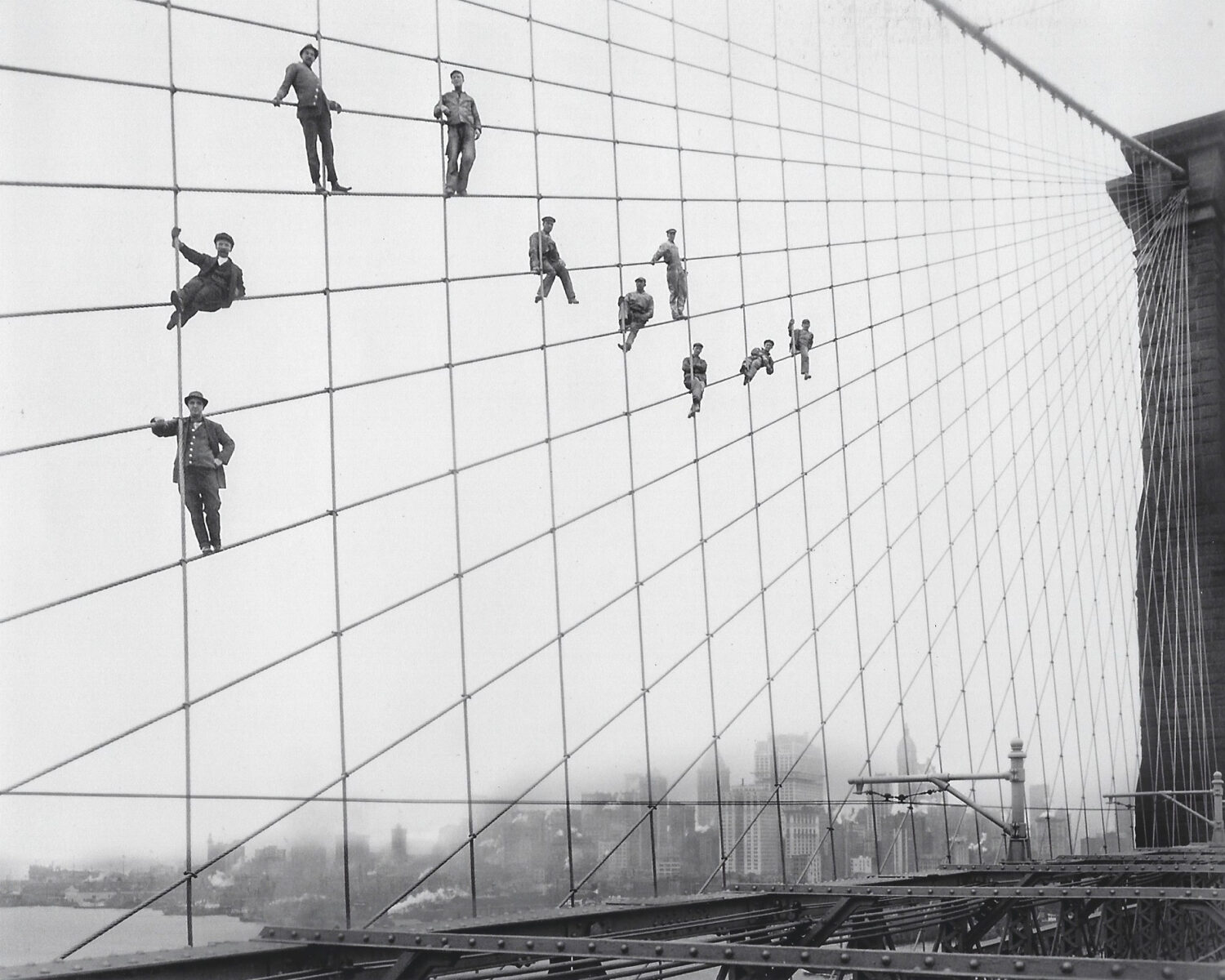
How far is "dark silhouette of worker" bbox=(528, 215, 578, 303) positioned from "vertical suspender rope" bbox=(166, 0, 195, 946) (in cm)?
331

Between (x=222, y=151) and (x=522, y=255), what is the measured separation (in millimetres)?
2910

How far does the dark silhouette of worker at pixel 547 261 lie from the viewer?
1183 centimetres

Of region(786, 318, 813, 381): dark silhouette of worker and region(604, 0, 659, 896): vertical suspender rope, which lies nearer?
region(604, 0, 659, 896): vertical suspender rope

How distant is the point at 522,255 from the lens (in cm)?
1202

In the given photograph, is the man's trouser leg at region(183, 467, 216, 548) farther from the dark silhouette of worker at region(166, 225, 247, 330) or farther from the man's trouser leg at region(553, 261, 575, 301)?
the man's trouser leg at region(553, 261, 575, 301)

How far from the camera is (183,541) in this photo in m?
8.19

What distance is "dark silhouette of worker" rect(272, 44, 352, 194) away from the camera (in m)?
9.42

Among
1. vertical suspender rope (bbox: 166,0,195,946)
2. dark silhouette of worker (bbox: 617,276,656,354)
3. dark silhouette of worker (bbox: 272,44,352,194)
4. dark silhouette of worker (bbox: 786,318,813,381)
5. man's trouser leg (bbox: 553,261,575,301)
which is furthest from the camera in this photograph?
dark silhouette of worker (bbox: 786,318,813,381)

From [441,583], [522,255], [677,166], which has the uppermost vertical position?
[677,166]

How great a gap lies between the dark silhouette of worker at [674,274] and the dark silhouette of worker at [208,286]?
17.8 ft

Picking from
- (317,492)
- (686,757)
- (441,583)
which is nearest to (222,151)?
(317,492)

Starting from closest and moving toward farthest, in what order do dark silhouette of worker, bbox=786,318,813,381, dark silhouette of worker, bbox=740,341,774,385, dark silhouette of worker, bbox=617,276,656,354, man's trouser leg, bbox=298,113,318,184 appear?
man's trouser leg, bbox=298,113,318,184, dark silhouette of worker, bbox=617,276,656,354, dark silhouette of worker, bbox=740,341,774,385, dark silhouette of worker, bbox=786,318,813,381

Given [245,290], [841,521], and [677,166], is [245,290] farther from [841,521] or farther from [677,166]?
[841,521]

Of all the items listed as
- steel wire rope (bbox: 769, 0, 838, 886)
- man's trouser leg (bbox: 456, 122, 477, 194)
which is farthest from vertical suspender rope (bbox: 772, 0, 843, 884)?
man's trouser leg (bbox: 456, 122, 477, 194)
